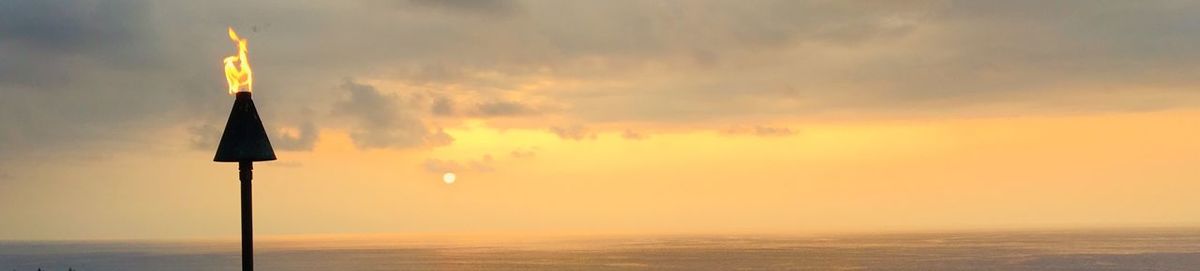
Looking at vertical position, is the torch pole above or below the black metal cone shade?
below

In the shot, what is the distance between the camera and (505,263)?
168375mm

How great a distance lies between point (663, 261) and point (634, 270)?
97.2 ft

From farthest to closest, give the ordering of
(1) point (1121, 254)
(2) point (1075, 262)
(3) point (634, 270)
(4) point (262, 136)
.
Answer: (1) point (1121, 254), (2) point (1075, 262), (3) point (634, 270), (4) point (262, 136)

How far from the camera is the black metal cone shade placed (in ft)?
26.1

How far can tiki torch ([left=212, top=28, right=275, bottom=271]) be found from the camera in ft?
26.1

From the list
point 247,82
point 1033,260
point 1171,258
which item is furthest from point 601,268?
point 247,82

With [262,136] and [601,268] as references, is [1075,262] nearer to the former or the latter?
[601,268]

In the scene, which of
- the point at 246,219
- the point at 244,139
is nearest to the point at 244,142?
the point at 244,139

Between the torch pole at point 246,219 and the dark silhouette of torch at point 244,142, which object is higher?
the dark silhouette of torch at point 244,142

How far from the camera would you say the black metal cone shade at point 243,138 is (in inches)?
313

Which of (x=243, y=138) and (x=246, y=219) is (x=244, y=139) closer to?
(x=243, y=138)

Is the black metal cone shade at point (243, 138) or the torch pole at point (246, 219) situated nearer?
the black metal cone shade at point (243, 138)

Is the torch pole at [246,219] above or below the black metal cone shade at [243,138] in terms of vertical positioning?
below

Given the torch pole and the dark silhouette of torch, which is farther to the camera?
the torch pole
